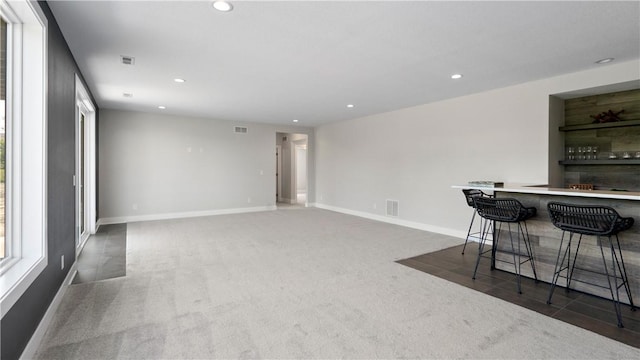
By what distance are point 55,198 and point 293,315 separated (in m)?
2.26

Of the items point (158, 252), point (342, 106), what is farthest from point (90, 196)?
point (342, 106)

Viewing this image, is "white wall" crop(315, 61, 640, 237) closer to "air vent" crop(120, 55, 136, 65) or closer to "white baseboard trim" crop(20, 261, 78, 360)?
"air vent" crop(120, 55, 136, 65)

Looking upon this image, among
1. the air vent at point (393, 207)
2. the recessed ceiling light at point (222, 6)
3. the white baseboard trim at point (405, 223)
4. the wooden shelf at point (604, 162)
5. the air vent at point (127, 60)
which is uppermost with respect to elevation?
the air vent at point (127, 60)

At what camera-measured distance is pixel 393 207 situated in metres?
6.86

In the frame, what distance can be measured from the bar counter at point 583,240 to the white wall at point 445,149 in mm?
1371

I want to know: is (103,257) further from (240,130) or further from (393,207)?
(393,207)

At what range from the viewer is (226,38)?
3092 millimetres

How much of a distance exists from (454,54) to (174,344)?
3.79m

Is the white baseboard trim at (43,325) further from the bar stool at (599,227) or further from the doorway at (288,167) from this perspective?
the doorway at (288,167)

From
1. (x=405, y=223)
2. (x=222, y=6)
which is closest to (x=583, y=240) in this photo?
(x=405, y=223)

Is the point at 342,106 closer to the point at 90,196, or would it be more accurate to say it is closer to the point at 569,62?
the point at 569,62

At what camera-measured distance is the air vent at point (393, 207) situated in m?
6.76

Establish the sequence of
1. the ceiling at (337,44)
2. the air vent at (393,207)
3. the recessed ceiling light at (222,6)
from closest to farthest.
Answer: the recessed ceiling light at (222,6)
the ceiling at (337,44)
the air vent at (393,207)

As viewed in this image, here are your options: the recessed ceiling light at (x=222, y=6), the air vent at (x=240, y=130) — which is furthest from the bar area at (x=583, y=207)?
the air vent at (x=240, y=130)
